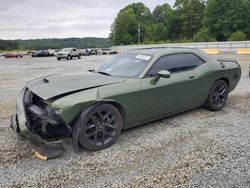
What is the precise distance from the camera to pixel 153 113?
13.4ft

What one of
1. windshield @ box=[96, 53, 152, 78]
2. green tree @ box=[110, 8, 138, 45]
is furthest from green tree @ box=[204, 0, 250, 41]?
windshield @ box=[96, 53, 152, 78]

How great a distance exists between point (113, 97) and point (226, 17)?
64046 mm

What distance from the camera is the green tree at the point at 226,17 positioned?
56125 millimetres

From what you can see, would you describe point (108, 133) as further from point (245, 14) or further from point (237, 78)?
point (245, 14)

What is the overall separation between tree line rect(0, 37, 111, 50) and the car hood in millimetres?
93379

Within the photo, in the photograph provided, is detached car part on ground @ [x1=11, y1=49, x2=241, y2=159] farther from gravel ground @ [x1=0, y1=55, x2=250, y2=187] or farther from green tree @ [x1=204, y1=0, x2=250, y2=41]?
green tree @ [x1=204, y1=0, x2=250, y2=41]

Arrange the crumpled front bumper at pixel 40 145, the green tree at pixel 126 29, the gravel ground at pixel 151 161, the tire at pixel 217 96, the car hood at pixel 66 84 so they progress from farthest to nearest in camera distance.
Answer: the green tree at pixel 126 29 → the tire at pixel 217 96 → the car hood at pixel 66 84 → the crumpled front bumper at pixel 40 145 → the gravel ground at pixel 151 161

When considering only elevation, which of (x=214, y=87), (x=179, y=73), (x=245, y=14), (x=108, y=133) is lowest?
(x=108, y=133)

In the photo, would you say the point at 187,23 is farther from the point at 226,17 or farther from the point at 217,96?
the point at 217,96

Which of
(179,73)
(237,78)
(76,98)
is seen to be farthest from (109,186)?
(237,78)

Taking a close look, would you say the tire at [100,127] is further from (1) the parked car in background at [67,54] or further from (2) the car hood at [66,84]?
(1) the parked car in background at [67,54]

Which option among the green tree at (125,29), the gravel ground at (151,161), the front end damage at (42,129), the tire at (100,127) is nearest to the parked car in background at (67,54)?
the gravel ground at (151,161)

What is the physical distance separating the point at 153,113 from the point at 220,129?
123 centimetres

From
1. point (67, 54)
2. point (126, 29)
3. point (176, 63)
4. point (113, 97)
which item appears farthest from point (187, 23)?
point (113, 97)
